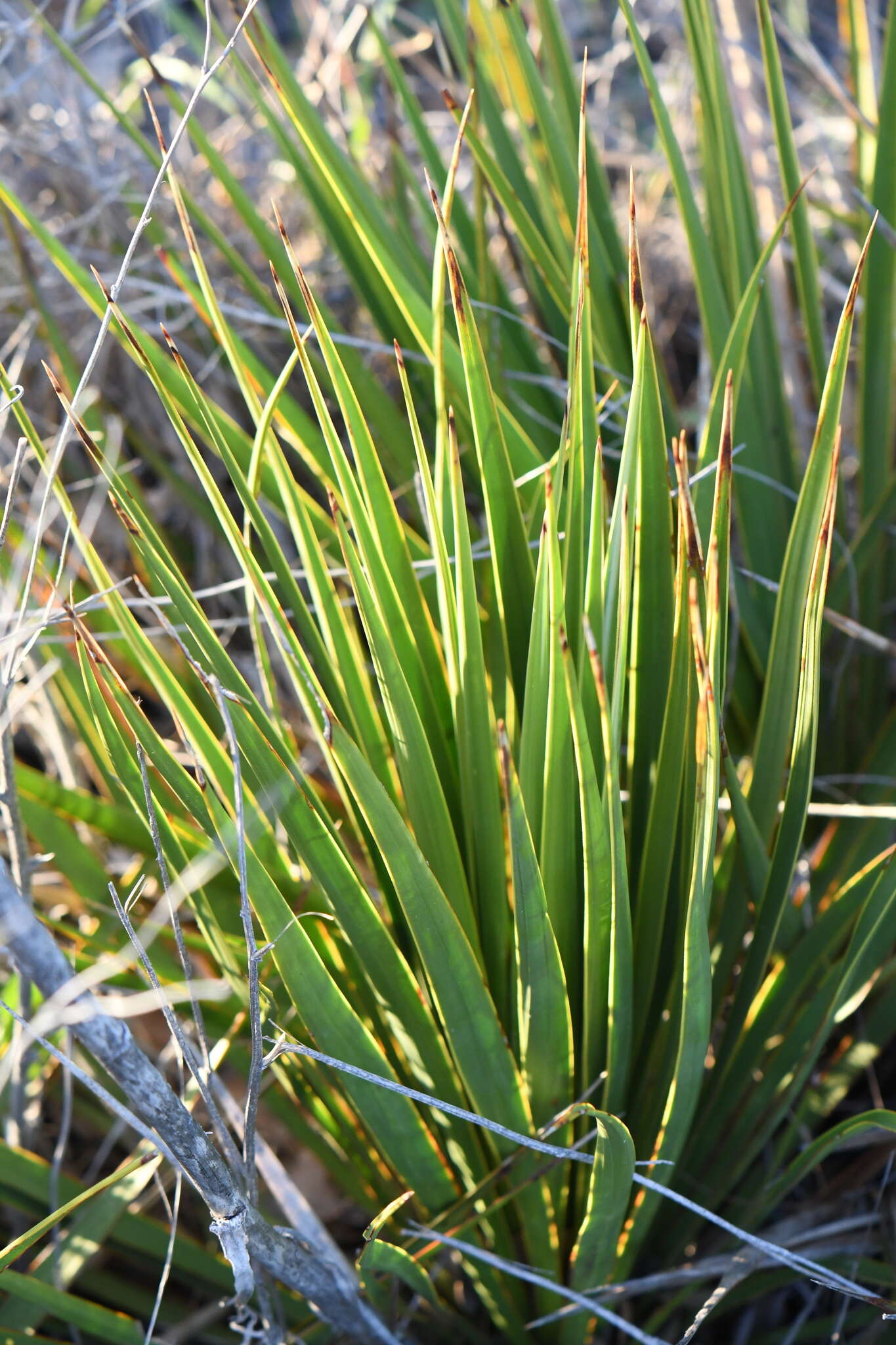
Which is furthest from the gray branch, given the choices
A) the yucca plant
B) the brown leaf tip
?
the brown leaf tip

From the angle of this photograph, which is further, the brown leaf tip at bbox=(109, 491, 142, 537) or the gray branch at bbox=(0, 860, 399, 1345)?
the brown leaf tip at bbox=(109, 491, 142, 537)

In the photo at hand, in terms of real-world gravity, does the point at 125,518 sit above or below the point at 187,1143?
above

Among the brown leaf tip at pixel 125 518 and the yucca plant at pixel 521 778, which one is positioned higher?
the brown leaf tip at pixel 125 518

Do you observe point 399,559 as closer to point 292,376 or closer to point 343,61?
point 292,376

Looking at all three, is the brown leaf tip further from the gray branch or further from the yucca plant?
the gray branch

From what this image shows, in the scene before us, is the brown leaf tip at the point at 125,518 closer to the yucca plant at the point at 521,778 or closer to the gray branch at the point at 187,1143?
the yucca plant at the point at 521,778

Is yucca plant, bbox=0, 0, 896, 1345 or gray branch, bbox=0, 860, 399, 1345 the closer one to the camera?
gray branch, bbox=0, 860, 399, 1345

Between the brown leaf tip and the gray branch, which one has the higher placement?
the brown leaf tip

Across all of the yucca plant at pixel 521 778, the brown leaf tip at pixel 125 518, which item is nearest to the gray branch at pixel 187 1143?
the yucca plant at pixel 521 778
